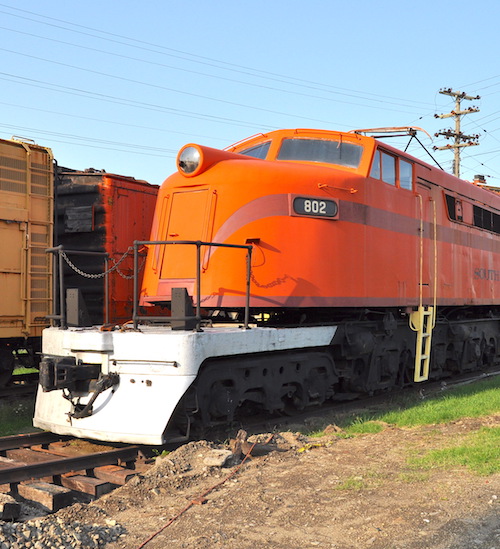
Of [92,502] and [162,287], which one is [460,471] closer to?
[92,502]

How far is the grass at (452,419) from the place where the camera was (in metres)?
5.40

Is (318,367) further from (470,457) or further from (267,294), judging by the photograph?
(470,457)

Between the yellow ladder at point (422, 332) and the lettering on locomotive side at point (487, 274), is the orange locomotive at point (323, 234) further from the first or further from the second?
the lettering on locomotive side at point (487, 274)

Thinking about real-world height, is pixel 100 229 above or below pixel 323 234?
above

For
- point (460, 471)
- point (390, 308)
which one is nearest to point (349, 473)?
point (460, 471)

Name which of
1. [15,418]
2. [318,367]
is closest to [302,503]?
[318,367]

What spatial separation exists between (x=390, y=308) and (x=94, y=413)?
4.51m

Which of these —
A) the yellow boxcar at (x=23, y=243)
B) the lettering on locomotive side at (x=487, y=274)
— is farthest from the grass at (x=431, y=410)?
the yellow boxcar at (x=23, y=243)

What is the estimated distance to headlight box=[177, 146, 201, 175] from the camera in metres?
6.93

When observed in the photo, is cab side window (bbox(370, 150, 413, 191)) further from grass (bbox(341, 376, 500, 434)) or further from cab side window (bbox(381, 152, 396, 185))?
grass (bbox(341, 376, 500, 434))

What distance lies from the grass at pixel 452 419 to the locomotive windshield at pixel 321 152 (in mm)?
3251

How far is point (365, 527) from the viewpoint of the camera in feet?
13.1

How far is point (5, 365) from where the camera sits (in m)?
9.48

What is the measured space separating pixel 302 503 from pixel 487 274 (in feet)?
27.3
